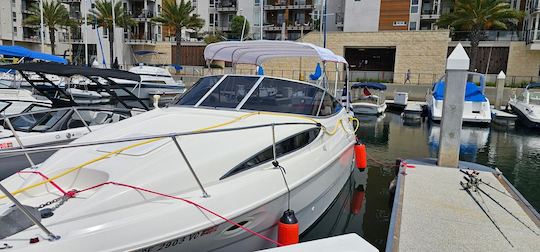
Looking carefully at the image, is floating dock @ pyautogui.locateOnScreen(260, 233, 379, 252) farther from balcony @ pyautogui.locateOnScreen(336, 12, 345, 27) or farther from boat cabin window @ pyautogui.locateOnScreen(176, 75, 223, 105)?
balcony @ pyautogui.locateOnScreen(336, 12, 345, 27)

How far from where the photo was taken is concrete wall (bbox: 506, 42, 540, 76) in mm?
29984

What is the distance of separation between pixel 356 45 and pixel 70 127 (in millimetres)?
27190

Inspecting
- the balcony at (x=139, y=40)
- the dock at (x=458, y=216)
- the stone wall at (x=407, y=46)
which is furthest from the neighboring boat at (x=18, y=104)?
the balcony at (x=139, y=40)

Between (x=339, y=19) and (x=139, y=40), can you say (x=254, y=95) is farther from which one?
(x=139, y=40)

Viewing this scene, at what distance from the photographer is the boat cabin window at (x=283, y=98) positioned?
5.28m

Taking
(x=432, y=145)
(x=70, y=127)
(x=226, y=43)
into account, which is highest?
(x=226, y=43)

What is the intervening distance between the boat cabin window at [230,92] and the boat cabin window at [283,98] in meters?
0.15

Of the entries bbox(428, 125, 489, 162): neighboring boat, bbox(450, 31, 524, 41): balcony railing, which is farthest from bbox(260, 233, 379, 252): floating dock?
bbox(450, 31, 524, 41): balcony railing

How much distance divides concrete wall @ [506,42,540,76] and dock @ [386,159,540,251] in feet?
95.3

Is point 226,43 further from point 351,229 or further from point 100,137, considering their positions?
point 351,229

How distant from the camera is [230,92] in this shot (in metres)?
5.38

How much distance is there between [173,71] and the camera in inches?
1398

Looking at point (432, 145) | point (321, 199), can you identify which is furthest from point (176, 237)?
point (432, 145)

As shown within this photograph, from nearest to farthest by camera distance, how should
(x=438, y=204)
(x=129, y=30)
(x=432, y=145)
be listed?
1. (x=438, y=204)
2. (x=432, y=145)
3. (x=129, y=30)
